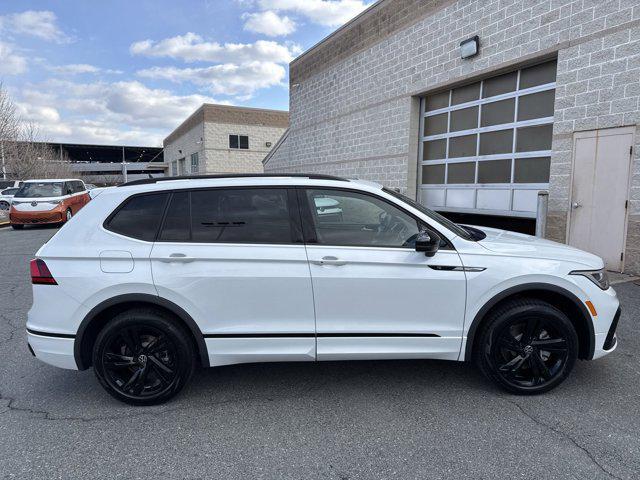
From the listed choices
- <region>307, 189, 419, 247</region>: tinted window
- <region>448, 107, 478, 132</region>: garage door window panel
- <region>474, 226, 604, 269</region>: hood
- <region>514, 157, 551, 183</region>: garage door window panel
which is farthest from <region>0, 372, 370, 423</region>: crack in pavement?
<region>448, 107, 478, 132</region>: garage door window panel

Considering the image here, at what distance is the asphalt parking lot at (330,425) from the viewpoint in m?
2.60

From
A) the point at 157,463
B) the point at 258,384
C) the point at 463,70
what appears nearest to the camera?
the point at 157,463

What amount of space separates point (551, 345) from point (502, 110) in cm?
699

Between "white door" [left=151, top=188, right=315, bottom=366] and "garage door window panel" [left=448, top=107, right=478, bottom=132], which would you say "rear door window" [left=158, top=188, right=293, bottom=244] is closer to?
"white door" [left=151, top=188, right=315, bottom=366]

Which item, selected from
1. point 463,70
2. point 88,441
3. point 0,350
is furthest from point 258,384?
point 463,70

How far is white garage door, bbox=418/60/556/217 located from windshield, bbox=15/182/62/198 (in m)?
13.3

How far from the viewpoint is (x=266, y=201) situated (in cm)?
341

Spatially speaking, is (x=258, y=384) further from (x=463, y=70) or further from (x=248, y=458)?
(x=463, y=70)

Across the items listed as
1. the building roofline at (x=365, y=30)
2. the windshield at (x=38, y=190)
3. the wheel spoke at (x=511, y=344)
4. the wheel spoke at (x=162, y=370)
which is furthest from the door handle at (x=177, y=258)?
the windshield at (x=38, y=190)

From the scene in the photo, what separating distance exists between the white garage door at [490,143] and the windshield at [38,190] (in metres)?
13.3

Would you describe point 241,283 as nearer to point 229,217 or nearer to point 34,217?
point 229,217

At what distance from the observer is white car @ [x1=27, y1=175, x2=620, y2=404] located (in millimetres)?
3219

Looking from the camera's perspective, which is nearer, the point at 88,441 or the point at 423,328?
the point at 88,441

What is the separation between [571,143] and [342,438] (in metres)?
6.84
